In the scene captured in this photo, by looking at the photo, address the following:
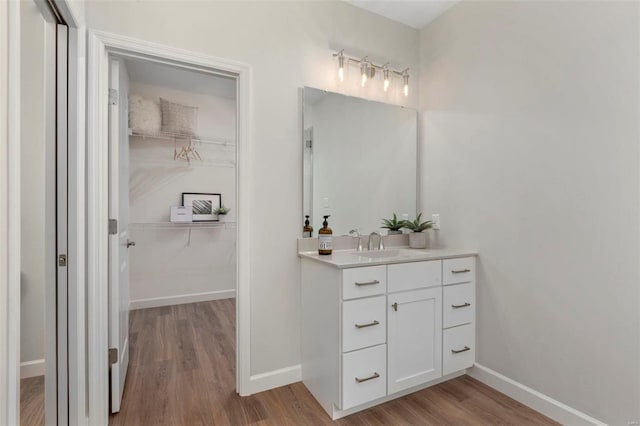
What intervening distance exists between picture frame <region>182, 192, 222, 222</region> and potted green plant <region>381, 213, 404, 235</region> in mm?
2342

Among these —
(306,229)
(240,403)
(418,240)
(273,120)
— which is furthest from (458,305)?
(273,120)

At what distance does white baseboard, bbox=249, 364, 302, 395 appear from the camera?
2014 millimetres

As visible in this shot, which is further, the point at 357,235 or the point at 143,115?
the point at 143,115

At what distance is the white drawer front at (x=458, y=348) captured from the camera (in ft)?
6.76

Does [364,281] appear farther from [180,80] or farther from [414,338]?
[180,80]

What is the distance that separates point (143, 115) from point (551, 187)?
11.7ft

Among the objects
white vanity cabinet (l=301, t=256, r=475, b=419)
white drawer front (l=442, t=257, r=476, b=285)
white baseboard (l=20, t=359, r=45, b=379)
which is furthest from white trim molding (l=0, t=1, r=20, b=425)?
white drawer front (l=442, t=257, r=476, b=285)

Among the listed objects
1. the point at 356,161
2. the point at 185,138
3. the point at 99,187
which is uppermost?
the point at 185,138

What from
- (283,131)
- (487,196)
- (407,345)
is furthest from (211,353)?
(487,196)

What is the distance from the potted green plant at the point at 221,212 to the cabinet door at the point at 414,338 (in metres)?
2.73

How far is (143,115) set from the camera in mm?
3336

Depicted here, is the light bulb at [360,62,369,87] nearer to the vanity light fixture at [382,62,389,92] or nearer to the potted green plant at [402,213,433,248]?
the vanity light fixture at [382,62,389,92]

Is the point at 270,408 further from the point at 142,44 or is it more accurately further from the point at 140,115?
the point at 140,115

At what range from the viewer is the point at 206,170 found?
3.99 m
